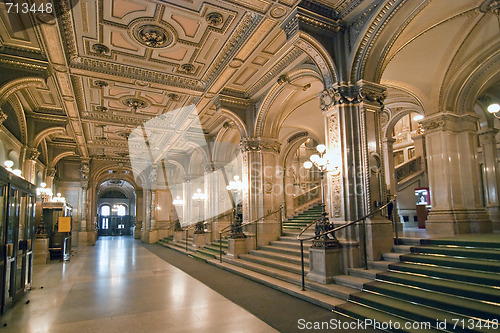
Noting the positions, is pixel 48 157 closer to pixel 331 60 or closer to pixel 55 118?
pixel 55 118

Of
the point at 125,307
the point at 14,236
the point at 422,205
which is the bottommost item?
the point at 125,307

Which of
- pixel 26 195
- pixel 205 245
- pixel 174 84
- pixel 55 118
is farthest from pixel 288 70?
pixel 55 118

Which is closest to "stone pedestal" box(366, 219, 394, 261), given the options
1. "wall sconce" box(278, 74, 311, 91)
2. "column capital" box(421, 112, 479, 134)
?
"column capital" box(421, 112, 479, 134)

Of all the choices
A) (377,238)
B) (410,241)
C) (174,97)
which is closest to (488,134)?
(410,241)

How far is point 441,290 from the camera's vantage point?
482 cm

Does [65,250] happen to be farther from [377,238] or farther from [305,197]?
[377,238]

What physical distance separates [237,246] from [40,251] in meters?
7.38

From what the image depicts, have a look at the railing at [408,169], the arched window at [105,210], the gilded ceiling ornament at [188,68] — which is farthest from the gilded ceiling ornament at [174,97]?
the arched window at [105,210]

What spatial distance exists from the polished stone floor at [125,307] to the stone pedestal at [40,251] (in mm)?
3018

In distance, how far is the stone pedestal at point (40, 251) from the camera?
11.7 metres

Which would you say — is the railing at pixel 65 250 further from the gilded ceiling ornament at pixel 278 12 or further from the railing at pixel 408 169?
the railing at pixel 408 169

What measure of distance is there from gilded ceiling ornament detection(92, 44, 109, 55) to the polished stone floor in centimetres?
584

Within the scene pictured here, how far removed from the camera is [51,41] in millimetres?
7582

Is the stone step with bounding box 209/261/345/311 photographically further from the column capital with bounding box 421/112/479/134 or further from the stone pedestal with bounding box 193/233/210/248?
the column capital with bounding box 421/112/479/134
